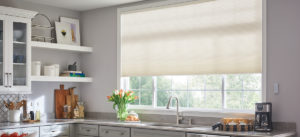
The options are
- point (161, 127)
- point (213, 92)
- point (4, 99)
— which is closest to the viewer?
point (161, 127)

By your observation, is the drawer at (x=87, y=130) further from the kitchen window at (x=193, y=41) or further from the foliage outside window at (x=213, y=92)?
the foliage outside window at (x=213, y=92)

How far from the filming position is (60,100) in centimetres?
611

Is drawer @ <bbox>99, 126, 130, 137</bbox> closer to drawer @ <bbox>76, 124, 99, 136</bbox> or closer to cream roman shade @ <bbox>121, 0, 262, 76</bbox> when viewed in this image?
drawer @ <bbox>76, 124, 99, 136</bbox>

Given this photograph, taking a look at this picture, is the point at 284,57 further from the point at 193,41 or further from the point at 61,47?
the point at 61,47

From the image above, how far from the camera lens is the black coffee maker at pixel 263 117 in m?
4.20

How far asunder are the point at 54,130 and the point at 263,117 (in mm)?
2773

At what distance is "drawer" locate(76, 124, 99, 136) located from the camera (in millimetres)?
5379

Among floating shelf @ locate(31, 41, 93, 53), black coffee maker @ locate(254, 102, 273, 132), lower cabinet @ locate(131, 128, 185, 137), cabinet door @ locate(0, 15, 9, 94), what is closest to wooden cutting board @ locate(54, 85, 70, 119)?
floating shelf @ locate(31, 41, 93, 53)

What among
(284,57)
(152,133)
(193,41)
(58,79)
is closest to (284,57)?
(284,57)

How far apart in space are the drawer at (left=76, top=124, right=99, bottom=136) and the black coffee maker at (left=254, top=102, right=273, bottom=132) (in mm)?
2212

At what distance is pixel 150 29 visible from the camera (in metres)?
5.56

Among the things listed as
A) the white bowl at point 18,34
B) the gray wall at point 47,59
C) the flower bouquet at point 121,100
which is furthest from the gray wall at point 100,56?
the white bowl at point 18,34

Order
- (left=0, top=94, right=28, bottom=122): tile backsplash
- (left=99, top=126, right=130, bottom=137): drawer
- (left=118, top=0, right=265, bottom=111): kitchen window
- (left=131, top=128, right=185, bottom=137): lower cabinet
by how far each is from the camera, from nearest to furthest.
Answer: (left=131, top=128, right=185, bottom=137): lower cabinet
(left=118, top=0, right=265, bottom=111): kitchen window
(left=99, top=126, right=130, bottom=137): drawer
(left=0, top=94, right=28, bottom=122): tile backsplash

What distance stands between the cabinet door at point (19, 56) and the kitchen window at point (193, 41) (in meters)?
1.36
